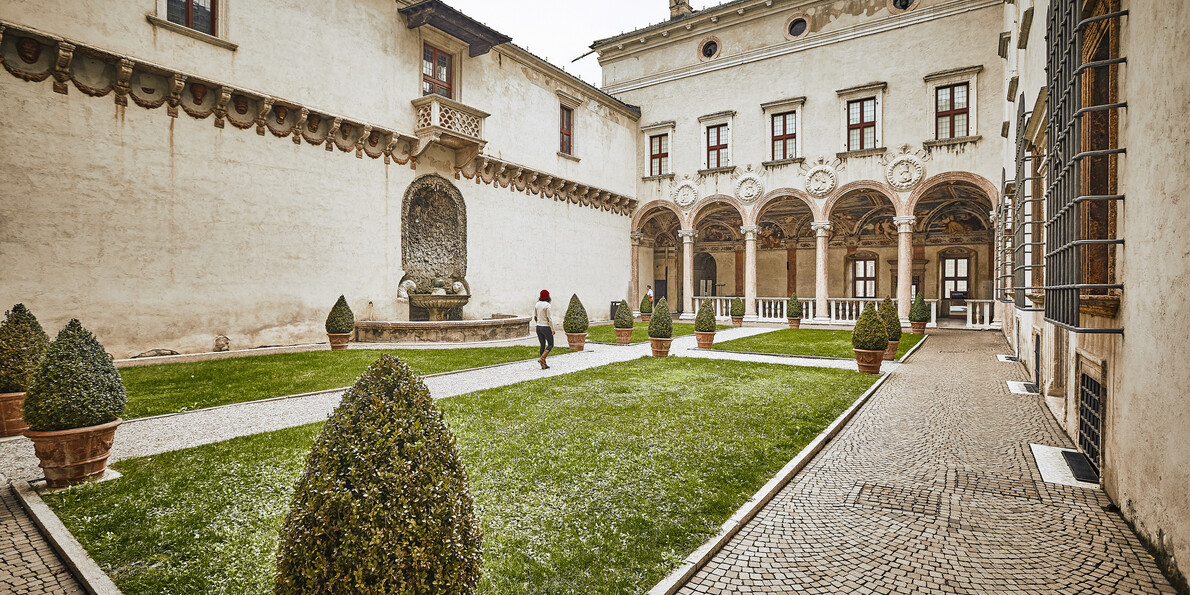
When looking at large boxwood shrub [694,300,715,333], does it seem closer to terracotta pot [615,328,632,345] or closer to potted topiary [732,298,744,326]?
terracotta pot [615,328,632,345]

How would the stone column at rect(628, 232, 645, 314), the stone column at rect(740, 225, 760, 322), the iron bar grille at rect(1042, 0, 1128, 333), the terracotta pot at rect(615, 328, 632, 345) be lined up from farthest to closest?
the stone column at rect(628, 232, 645, 314), the stone column at rect(740, 225, 760, 322), the terracotta pot at rect(615, 328, 632, 345), the iron bar grille at rect(1042, 0, 1128, 333)

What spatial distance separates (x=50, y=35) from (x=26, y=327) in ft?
24.9

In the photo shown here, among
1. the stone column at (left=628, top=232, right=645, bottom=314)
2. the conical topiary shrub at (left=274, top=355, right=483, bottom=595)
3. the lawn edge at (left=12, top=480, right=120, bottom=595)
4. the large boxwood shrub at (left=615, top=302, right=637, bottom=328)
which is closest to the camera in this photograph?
the conical topiary shrub at (left=274, top=355, right=483, bottom=595)

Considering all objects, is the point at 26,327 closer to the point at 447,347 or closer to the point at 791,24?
the point at 447,347

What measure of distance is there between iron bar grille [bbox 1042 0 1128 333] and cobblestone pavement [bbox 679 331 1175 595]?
1.37 metres

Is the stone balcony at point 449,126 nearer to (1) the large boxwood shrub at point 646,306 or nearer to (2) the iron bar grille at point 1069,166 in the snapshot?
(1) the large boxwood shrub at point 646,306

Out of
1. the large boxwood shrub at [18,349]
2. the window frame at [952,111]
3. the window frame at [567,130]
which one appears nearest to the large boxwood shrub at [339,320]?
the large boxwood shrub at [18,349]

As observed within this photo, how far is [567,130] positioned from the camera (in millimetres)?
22844

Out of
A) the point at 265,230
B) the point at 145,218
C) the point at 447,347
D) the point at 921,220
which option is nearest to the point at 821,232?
the point at 921,220

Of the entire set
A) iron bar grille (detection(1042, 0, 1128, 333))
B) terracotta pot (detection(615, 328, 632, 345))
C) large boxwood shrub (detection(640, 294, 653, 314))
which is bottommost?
terracotta pot (detection(615, 328, 632, 345))

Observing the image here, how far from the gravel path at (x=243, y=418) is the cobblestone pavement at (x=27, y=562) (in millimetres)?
1159

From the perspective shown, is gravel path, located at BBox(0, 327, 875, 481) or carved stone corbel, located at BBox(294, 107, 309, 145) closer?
gravel path, located at BBox(0, 327, 875, 481)

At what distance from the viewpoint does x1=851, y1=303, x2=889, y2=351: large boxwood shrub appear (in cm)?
1003

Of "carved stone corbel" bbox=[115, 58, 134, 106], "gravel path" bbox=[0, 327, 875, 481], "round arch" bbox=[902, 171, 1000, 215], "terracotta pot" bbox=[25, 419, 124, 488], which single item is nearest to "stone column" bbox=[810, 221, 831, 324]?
"round arch" bbox=[902, 171, 1000, 215]
